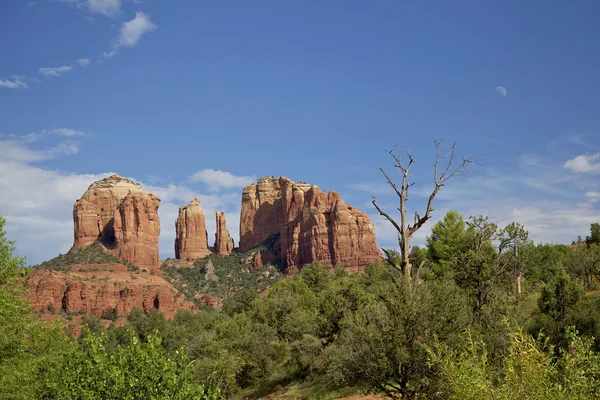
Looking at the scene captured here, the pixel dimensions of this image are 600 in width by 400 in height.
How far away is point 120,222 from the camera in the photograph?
167 m

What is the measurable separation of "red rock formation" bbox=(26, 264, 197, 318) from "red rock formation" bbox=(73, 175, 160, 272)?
15399 millimetres

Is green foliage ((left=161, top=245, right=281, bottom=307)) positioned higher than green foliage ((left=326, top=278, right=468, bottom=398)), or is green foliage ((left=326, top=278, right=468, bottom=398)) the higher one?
green foliage ((left=161, top=245, right=281, bottom=307))

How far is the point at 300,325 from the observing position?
52.2 m

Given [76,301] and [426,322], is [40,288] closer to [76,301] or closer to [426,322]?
[76,301]

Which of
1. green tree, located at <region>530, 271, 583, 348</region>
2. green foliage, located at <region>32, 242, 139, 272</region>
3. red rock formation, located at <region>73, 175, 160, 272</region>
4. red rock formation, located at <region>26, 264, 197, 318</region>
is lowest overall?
green tree, located at <region>530, 271, 583, 348</region>

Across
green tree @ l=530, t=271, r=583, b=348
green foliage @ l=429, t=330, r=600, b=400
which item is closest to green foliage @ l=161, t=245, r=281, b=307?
green tree @ l=530, t=271, r=583, b=348

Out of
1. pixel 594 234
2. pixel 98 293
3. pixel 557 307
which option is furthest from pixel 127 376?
pixel 98 293

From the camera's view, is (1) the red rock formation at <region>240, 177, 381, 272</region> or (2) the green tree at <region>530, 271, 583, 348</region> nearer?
(2) the green tree at <region>530, 271, 583, 348</region>

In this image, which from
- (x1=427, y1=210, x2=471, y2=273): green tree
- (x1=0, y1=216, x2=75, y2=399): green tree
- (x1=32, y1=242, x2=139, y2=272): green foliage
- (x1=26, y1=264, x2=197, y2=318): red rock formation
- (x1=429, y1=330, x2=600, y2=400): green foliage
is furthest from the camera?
(x1=32, y1=242, x2=139, y2=272): green foliage

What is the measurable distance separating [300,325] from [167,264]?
146343 mm

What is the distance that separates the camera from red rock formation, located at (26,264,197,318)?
12706 centimetres

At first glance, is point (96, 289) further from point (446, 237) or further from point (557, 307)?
point (557, 307)

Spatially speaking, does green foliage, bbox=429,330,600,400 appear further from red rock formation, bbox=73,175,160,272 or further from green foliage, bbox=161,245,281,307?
red rock formation, bbox=73,175,160,272

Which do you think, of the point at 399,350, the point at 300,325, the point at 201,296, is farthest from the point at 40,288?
the point at 399,350
